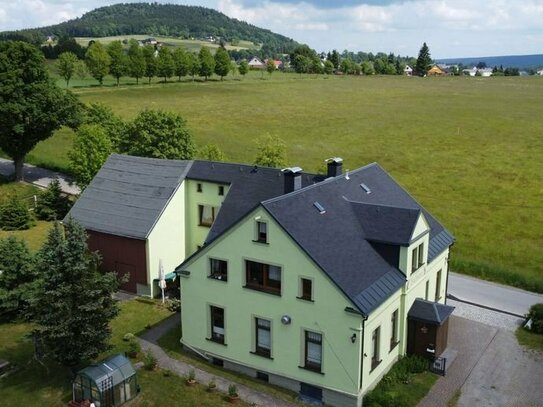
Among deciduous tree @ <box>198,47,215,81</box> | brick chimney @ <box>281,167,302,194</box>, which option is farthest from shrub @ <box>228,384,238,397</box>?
deciduous tree @ <box>198,47,215,81</box>

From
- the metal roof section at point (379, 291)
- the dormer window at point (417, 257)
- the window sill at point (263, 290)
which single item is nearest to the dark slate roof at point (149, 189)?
the window sill at point (263, 290)

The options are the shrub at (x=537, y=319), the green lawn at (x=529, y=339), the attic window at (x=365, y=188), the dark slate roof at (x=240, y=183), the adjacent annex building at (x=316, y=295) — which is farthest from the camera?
the dark slate roof at (x=240, y=183)

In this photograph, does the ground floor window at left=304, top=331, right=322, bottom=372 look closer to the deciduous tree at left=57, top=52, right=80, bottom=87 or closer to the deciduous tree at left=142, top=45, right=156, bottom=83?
the deciduous tree at left=57, top=52, right=80, bottom=87

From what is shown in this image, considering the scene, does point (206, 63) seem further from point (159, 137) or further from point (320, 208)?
point (320, 208)

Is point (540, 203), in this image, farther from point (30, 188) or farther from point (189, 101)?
point (189, 101)

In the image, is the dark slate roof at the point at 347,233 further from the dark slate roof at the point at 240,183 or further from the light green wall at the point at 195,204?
the light green wall at the point at 195,204

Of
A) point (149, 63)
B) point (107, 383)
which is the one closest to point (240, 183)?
point (107, 383)

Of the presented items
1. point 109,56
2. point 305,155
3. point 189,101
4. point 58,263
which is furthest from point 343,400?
point 109,56
